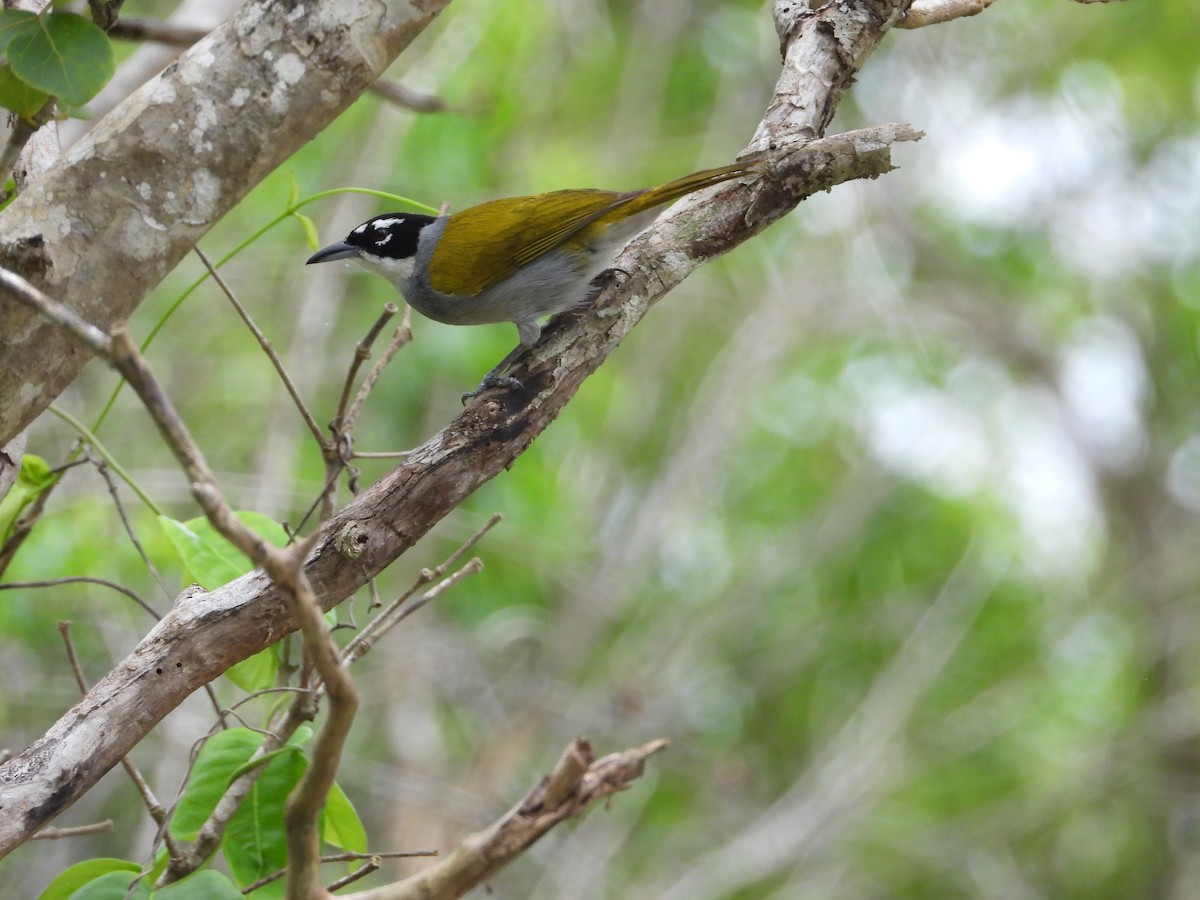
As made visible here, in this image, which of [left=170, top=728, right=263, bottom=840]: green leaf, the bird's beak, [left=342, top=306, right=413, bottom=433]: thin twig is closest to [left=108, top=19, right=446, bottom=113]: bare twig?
the bird's beak

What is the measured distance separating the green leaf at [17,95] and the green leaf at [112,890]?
1.32 metres

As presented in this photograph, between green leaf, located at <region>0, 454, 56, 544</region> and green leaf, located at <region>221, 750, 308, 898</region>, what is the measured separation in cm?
88

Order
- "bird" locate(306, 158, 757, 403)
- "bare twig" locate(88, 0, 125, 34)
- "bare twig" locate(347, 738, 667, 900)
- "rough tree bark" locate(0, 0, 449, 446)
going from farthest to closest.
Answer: "bird" locate(306, 158, 757, 403)
"bare twig" locate(88, 0, 125, 34)
"rough tree bark" locate(0, 0, 449, 446)
"bare twig" locate(347, 738, 667, 900)

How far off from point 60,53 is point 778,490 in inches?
333

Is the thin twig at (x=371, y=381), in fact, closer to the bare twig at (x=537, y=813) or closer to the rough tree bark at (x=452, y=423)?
the rough tree bark at (x=452, y=423)

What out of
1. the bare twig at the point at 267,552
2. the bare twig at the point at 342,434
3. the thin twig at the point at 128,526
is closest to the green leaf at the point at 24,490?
the thin twig at the point at 128,526

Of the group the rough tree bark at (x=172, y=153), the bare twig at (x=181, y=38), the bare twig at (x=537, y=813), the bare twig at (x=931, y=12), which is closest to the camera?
the bare twig at (x=537, y=813)

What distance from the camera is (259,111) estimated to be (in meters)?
1.88

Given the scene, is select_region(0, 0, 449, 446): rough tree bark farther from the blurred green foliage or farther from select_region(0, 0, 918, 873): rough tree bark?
the blurred green foliage

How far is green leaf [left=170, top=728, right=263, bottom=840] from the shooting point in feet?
6.93

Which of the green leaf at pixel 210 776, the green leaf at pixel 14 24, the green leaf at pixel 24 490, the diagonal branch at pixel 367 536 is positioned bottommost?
the green leaf at pixel 210 776

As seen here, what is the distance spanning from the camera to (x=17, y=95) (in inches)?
82.5

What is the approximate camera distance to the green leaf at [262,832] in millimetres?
2053

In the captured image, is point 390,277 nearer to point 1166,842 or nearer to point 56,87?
point 56,87
